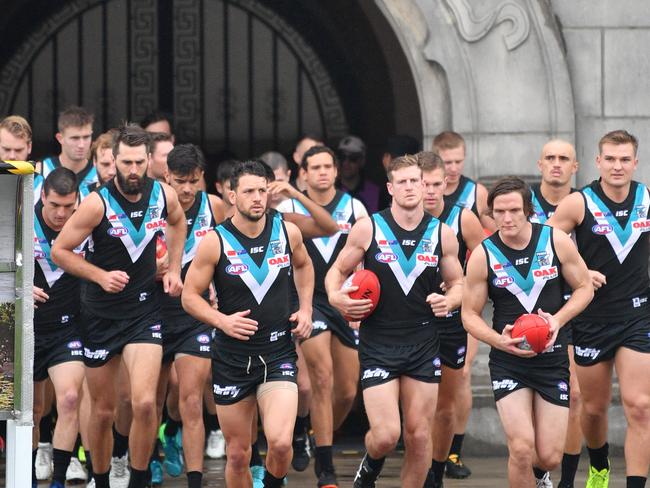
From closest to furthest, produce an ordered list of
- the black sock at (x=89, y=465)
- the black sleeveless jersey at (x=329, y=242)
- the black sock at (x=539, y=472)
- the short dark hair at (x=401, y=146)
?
the black sock at (x=539, y=472) < the black sock at (x=89, y=465) < the black sleeveless jersey at (x=329, y=242) < the short dark hair at (x=401, y=146)

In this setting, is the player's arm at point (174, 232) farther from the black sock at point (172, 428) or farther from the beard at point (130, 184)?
the black sock at point (172, 428)

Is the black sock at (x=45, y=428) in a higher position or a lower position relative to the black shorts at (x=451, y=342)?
lower

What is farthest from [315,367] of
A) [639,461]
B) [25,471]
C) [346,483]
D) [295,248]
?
[25,471]

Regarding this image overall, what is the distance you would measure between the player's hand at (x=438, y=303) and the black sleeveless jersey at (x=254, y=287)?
2.85ft

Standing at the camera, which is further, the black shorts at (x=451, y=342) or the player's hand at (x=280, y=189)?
the player's hand at (x=280, y=189)

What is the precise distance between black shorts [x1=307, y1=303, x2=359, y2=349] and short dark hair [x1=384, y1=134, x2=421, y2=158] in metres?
2.20

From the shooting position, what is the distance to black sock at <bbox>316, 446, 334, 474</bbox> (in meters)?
12.2

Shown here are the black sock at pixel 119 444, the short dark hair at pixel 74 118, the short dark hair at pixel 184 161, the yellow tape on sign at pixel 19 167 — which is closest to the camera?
the yellow tape on sign at pixel 19 167

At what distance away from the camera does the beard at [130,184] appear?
1157 cm

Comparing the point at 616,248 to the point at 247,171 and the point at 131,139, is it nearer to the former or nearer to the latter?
the point at 247,171

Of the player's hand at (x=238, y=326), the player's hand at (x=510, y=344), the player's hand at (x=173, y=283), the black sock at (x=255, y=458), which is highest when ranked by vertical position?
the player's hand at (x=173, y=283)

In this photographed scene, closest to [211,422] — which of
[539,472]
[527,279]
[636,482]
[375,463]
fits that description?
[375,463]

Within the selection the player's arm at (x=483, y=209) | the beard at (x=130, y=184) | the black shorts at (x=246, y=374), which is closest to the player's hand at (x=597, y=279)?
the player's arm at (x=483, y=209)

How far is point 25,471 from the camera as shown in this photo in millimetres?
9609
